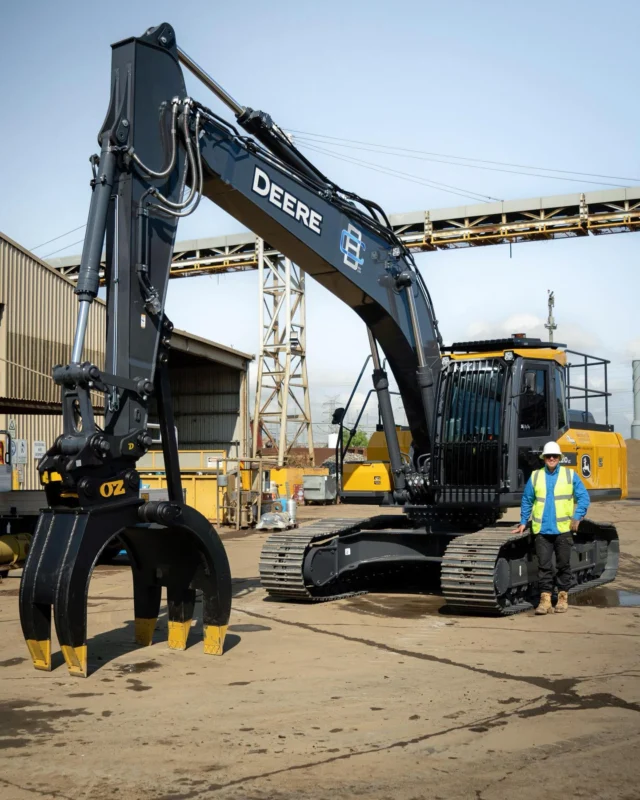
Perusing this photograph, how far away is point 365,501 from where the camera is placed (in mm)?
11727

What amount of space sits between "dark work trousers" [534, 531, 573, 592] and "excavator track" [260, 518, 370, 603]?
2521 millimetres

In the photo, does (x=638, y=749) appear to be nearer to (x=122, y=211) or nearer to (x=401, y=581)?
(x=122, y=211)

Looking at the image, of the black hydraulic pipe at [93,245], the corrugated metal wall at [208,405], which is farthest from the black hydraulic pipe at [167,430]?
the corrugated metal wall at [208,405]

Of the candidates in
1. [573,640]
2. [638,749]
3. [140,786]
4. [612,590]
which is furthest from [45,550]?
[612,590]

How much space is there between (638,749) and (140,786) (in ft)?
9.09

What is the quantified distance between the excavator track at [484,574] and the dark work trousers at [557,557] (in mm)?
219

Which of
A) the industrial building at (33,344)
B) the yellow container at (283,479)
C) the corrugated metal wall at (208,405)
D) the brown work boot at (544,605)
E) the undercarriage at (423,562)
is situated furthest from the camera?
the corrugated metal wall at (208,405)

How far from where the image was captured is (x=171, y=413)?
8469 mm

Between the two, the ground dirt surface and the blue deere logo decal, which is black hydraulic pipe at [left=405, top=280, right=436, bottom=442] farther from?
the ground dirt surface

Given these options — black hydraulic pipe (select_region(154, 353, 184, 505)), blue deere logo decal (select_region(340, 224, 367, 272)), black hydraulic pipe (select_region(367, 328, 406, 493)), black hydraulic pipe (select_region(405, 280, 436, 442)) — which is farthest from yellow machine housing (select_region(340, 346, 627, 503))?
black hydraulic pipe (select_region(154, 353, 184, 505))

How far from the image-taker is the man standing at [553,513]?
1029cm

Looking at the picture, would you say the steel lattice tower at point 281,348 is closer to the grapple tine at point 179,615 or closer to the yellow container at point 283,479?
the yellow container at point 283,479

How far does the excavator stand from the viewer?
285 inches

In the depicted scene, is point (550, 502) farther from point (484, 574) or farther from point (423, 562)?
point (423, 562)
